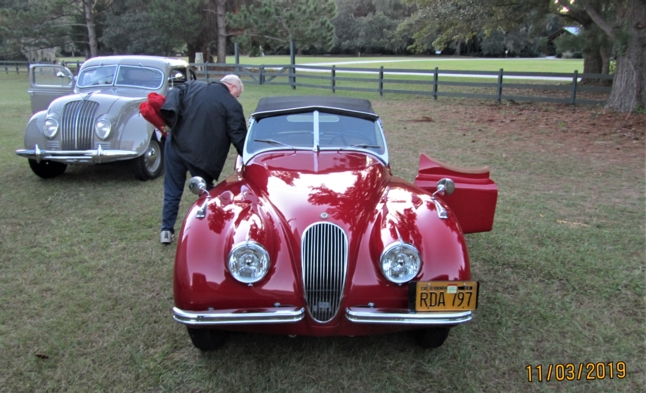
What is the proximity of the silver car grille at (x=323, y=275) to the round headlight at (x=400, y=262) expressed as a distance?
0.25 meters

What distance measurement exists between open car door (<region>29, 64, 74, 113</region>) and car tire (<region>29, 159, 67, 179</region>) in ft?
6.30

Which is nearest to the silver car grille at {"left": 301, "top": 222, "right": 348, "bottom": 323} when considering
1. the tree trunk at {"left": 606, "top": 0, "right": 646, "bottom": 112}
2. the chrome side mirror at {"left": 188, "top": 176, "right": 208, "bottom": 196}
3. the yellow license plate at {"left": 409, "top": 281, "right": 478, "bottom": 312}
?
the yellow license plate at {"left": 409, "top": 281, "right": 478, "bottom": 312}

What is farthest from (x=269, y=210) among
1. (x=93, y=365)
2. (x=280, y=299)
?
(x=93, y=365)

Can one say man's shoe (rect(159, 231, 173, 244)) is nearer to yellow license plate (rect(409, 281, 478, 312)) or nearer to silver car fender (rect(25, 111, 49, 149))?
yellow license plate (rect(409, 281, 478, 312))

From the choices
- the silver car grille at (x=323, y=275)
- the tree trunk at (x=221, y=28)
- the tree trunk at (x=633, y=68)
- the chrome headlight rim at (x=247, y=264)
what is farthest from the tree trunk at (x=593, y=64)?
the chrome headlight rim at (x=247, y=264)

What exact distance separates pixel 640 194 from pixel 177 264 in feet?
20.9

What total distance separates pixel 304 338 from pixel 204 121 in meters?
2.27

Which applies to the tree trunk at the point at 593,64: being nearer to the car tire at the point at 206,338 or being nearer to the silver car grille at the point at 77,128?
the silver car grille at the point at 77,128

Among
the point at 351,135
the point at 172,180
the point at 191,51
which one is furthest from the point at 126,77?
the point at 191,51

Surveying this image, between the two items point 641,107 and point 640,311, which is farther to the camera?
point 641,107

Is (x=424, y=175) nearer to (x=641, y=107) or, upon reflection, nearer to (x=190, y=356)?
(x=190, y=356)

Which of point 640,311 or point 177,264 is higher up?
point 177,264

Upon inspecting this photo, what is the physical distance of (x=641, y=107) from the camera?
12.5 metres

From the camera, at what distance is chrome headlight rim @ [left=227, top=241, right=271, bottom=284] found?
2.86m
